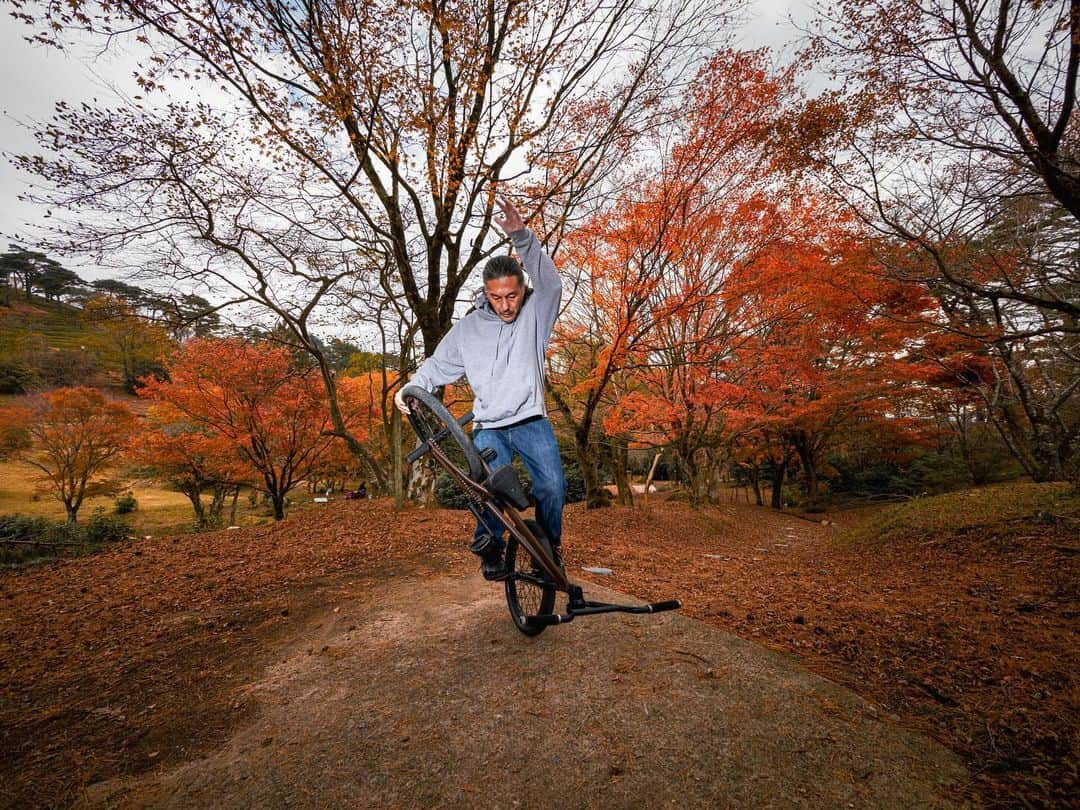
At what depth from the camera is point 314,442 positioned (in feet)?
55.3

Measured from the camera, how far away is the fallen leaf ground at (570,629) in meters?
1.95

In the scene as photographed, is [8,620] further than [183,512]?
No

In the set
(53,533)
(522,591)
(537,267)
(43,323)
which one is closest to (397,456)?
(522,591)

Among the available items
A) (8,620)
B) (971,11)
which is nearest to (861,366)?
(971,11)

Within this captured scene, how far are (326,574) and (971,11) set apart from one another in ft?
33.2

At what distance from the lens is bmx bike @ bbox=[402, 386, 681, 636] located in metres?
2.40

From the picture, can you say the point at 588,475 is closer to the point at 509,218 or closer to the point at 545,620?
the point at 545,620

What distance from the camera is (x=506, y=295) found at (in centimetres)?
265

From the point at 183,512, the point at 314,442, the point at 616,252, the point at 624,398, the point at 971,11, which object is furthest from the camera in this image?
the point at 183,512

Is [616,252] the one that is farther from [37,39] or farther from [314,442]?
[314,442]

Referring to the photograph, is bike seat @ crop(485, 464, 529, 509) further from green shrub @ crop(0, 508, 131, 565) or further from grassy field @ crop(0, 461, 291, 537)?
grassy field @ crop(0, 461, 291, 537)

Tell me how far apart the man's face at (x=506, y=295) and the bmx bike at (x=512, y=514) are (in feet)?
2.46

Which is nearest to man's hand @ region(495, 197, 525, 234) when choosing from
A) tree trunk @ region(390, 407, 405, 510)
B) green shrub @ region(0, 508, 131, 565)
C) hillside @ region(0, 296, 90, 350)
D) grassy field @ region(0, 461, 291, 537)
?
tree trunk @ region(390, 407, 405, 510)

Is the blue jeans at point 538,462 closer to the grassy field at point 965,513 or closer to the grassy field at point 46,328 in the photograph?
the grassy field at point 965,513
